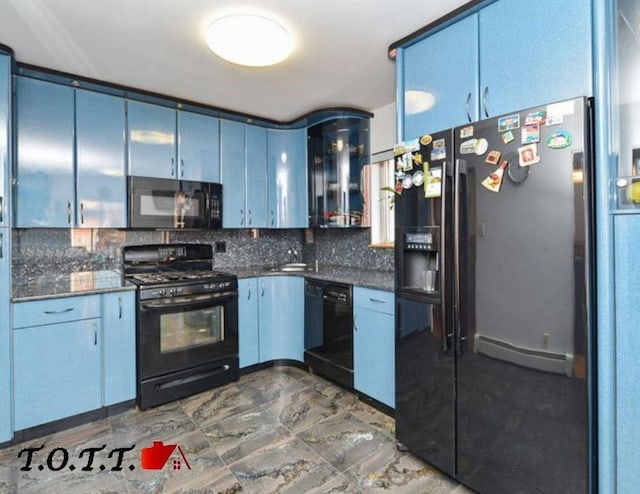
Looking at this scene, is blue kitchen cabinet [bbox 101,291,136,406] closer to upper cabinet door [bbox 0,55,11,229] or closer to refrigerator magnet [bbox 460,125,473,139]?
upper cabinet door [bbox 0,55,11,229]

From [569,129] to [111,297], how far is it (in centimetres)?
268

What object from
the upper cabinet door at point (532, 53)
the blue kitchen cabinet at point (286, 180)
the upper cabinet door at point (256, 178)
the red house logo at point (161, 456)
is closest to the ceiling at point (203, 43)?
the upper cabinet door at point (532, 53)

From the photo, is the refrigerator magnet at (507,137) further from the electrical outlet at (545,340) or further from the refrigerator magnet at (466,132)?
the electrical outlet at (545,340)

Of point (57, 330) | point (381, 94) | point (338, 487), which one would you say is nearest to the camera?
point (338, 487)

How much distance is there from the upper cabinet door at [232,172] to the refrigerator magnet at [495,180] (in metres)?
2.31

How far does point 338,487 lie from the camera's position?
1717 mm

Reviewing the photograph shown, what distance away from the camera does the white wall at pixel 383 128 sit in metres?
3.03

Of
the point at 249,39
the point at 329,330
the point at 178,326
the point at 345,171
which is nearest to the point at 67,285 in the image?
the point at 178,326

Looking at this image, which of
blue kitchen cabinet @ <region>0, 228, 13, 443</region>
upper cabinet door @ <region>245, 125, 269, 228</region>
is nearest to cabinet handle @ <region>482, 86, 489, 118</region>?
upper cabinet door @ <region>245, 125, 269, 228</region>

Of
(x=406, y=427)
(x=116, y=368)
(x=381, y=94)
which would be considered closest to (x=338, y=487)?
(x=406, y=427)

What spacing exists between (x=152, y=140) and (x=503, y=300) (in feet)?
8.88

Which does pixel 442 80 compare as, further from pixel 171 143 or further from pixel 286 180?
pixel 171 143

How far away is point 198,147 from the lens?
10.0 ft

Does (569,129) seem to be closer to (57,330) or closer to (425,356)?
(425,356)
